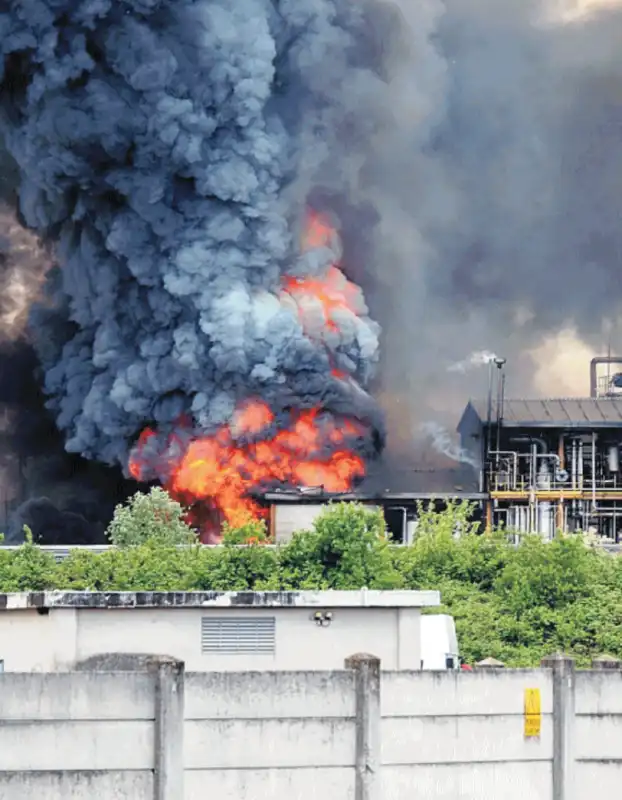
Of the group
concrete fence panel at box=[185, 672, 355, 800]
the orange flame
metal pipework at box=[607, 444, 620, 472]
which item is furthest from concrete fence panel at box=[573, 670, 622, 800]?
metal pipework at box=[607, 444, 620, 472]

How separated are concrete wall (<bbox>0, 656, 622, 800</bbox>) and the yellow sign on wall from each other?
70mm

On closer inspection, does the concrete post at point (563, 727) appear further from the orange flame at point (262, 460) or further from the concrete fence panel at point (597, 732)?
the orange flame at point (262, 460)

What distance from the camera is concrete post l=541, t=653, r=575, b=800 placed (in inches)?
1219

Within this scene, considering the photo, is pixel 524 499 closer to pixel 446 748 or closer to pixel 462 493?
pixel 462 493

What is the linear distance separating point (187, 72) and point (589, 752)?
5025 cm

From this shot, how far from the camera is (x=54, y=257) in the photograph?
8462cm

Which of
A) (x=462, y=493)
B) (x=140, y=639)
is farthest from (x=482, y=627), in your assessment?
(x=462, y=493)

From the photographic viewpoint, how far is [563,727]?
31.0 m

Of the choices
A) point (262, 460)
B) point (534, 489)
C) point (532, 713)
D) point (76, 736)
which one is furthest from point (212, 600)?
point (262, 460)

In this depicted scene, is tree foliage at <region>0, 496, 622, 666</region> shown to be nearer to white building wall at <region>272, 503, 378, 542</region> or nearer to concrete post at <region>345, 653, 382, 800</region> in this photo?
concrete post at <region>345, 653, 382, 800</region>

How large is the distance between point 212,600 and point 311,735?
457cm

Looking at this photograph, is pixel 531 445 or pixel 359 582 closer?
pixel 359 582

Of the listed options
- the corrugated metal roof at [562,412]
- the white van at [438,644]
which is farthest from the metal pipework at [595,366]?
the white van at [438,644]

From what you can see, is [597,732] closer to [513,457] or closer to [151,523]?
[151,523]
